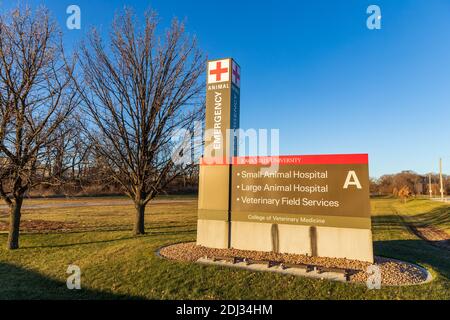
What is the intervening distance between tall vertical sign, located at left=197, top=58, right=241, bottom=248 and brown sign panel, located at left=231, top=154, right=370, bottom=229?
366 mm

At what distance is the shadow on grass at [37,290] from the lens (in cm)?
595

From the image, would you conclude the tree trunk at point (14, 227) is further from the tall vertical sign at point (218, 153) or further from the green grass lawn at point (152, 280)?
the tall vertical sign at point (218, 153)

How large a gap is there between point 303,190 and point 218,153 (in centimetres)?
293

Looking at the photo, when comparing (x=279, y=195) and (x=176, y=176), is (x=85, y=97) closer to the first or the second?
(x=176, y=176)

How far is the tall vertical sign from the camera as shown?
9023 mm

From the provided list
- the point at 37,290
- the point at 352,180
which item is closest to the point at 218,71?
the point at 352,180

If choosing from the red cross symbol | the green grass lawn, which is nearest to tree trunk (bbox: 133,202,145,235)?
the green grass lawn

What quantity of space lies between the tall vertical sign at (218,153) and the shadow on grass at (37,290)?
363 centimetres

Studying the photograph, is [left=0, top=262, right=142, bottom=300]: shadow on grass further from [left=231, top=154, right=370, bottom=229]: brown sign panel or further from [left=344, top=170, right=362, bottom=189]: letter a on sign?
[left=344, top=170, right=362, bottom=189]: letter a on sign

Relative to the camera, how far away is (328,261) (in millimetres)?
7164

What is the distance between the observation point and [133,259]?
7625 millimetres

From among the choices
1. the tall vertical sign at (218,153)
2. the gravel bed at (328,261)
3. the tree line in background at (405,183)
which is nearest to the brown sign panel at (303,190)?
the tall vertical sign at (218,153)
